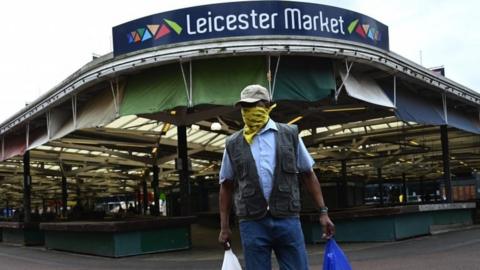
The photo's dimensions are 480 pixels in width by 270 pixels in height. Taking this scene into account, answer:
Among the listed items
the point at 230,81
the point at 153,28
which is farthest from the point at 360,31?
the point at 153,28

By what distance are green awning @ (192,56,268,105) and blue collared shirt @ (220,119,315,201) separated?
7805 millimetres

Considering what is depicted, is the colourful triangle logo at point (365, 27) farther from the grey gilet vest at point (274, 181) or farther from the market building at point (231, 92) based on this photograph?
the grey gilet vest at point (274, 181)

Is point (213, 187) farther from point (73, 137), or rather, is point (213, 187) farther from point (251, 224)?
point (251, 224)

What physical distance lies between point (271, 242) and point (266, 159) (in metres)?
0.60

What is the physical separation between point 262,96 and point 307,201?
21753mm

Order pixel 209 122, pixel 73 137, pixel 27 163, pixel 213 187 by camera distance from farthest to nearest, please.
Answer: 1. pixel 213 187
2. pixel 27 163
3. pixel 73 137
4. pixel 209 122

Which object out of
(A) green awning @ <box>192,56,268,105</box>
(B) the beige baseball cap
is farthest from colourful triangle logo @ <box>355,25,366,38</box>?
(B) the beige baseball cap

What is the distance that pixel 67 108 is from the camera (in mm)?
16500

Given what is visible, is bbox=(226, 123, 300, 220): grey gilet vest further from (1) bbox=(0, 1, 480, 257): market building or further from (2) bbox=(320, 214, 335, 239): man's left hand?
(1) bbox=(0, 1, 480, 257): market building

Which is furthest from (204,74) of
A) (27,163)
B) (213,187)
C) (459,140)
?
(213,187)

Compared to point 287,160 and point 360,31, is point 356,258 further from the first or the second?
point 287,160

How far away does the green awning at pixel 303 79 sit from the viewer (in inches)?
487

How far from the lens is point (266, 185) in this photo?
4172 mm

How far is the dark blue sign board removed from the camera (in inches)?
480
